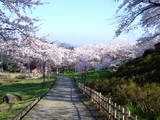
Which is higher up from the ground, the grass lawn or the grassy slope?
the grassy slope

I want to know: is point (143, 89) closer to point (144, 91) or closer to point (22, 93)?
point (144, 91)

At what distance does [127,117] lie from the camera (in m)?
12.0

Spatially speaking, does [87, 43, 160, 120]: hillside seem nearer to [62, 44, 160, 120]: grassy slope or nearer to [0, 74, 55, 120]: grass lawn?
[62, 44, 160, 120]: grassy slope

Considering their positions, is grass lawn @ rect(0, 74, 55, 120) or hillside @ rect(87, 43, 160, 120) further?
grass lawn @ rect(0, 74, 55, 120)

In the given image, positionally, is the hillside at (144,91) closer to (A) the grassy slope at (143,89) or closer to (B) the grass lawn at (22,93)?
(A) the grassy slope at (143,89)

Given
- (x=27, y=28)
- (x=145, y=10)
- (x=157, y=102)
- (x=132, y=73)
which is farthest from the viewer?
(x=132, y=73)

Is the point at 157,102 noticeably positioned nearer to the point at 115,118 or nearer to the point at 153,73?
the point at 115,118

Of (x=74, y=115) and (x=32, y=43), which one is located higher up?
(x=32, y=43)

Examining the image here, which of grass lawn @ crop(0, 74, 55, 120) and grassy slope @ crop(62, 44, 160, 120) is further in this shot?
grass lawn @ crop(0, 74, 55, 120)

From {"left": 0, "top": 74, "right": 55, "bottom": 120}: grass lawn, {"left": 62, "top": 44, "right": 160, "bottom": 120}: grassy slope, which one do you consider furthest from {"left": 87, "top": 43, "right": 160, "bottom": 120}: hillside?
{"left": 0, "top": 74, "right": 55, "bottom": 120}: grass lawn

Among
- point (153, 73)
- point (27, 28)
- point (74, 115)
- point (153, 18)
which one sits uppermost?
point (153, 18)

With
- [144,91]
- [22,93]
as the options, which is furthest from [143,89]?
[22,93]

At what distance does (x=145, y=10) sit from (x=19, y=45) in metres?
6.85

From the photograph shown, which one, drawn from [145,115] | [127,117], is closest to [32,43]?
[127,117]
